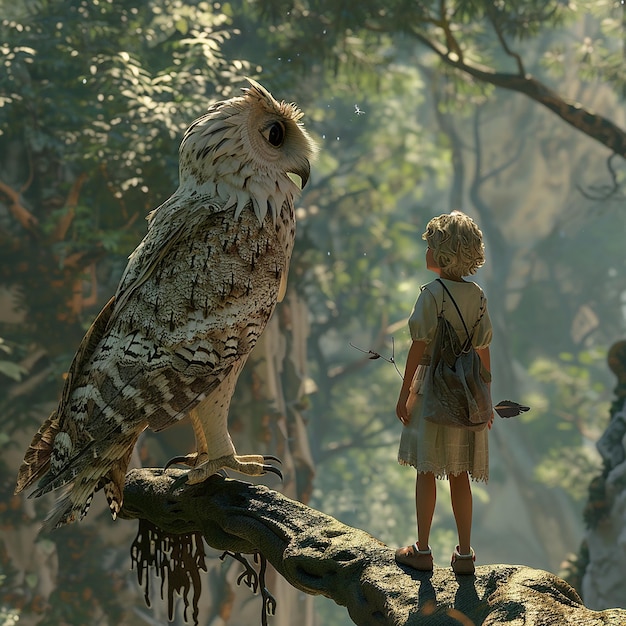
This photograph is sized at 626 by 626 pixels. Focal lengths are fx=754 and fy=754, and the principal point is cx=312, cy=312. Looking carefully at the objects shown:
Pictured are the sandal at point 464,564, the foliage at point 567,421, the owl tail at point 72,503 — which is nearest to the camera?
the sandal at point 464,564

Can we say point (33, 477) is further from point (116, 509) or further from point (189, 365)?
point (189, 365)

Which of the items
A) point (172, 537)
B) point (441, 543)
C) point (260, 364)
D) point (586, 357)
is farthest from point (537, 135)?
point (172, 537)

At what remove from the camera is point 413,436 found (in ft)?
4.19

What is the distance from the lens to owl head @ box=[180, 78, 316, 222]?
61.0 inches

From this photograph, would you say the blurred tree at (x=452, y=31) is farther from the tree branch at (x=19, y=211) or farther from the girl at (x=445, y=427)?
the girl at (x=445, y=427)

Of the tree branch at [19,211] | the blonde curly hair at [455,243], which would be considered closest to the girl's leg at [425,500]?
the blonde curly hair at [455,243]

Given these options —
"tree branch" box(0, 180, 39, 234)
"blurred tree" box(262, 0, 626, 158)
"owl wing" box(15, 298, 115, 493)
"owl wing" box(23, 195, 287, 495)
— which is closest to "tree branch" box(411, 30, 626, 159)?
"blurred tree" box(262, 0, 626, 158)

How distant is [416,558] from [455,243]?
20.6 inches

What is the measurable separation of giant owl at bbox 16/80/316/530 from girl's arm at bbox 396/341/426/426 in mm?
376

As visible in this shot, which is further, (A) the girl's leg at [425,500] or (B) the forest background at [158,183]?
(B) the forest background at [158,183]

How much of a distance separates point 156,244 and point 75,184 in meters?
2.90

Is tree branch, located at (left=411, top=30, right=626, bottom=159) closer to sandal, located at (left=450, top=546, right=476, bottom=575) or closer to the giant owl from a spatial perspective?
the giant owl

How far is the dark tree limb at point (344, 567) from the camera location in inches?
42.4

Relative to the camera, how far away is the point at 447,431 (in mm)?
1252
